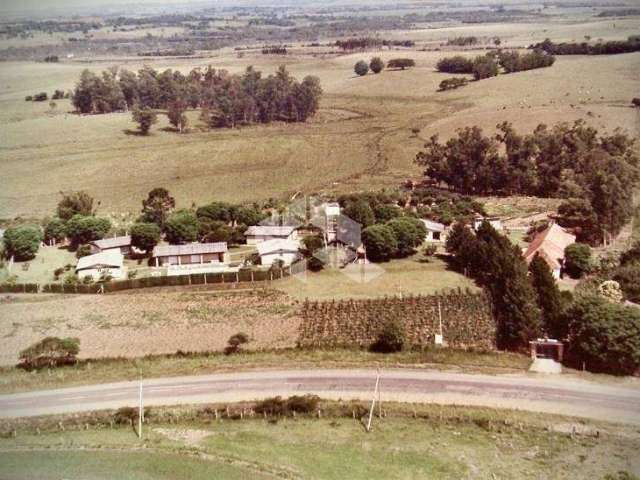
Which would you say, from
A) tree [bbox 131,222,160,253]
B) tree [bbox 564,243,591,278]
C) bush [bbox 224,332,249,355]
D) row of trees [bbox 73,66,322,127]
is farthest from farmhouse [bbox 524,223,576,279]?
row of trees [bbox 73,66,322,127]

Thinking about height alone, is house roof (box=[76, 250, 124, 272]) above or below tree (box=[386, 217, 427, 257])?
below

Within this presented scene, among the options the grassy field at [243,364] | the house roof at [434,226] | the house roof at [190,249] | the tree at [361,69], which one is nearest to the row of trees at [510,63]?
the tree at [361,69]

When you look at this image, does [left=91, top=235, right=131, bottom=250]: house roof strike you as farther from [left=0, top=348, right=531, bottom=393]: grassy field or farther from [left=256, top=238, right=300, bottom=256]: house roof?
[left=0, top=348, right=531, bottom=393]: grassy field

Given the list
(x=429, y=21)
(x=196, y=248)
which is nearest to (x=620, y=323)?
(x=196, y=248)

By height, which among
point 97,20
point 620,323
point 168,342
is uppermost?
point 97,20

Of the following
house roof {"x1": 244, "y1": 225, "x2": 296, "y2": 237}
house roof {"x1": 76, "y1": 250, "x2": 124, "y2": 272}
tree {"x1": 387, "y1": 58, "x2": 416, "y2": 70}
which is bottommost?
house roof {"x1": 76, "y1": 250, "x2": 124, "y2": 272}

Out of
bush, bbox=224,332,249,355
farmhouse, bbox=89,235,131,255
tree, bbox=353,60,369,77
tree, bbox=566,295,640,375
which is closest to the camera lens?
tree, bbox=566,295,640,375

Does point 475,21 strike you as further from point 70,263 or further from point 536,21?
point 70,263
